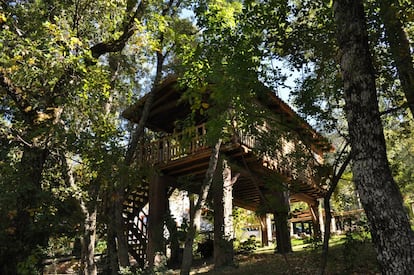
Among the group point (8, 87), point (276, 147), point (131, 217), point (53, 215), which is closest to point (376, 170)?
point (276, 147)

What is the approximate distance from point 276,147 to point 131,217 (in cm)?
990

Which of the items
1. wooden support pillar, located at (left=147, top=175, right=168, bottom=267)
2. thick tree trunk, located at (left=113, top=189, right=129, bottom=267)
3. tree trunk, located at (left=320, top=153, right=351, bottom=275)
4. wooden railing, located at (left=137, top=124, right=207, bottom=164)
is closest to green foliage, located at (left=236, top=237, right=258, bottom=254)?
wooden support pillar, located at (left=147, top=175, right=168, bottom=267)

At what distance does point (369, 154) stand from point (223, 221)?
7166mm

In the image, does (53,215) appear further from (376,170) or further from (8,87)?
(376,170)

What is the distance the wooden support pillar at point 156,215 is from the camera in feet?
35.5

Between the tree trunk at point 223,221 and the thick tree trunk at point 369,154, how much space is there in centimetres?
673

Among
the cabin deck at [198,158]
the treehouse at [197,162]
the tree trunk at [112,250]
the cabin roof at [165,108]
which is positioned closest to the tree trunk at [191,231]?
the treehouse at [197,162]

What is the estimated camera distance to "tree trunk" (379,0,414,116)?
15.3ft

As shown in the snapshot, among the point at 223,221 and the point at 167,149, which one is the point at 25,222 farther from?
the point at 167,149

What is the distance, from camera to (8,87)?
7418 mm

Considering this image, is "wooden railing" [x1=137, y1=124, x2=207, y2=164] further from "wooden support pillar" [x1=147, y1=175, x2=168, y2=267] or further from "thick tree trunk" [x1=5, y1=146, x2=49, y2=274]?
"thick tree trunk" [x1=5, y1=146, x2=49, y2=274]

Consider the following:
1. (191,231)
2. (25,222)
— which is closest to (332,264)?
(191,231)

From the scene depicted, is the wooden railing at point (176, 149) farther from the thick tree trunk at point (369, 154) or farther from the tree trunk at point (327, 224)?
the thick tree trunk at point (369, 154)

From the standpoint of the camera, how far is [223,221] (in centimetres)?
1008
